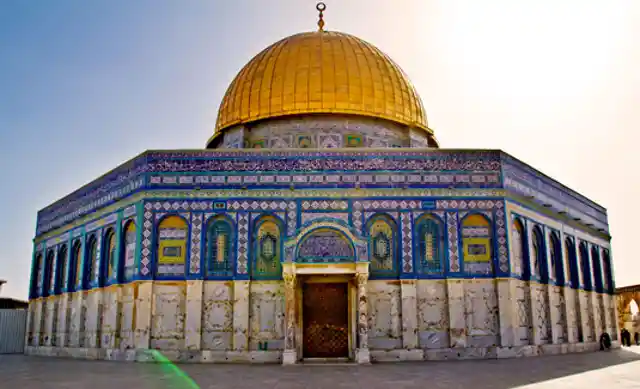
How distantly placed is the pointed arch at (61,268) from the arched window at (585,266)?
19.8 m

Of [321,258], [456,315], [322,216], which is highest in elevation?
[322,216]

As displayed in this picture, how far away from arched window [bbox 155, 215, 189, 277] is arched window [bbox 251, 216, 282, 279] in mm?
2079

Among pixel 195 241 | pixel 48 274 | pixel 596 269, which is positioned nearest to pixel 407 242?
pixel 195 241

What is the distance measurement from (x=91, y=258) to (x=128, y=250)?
315 centimetres

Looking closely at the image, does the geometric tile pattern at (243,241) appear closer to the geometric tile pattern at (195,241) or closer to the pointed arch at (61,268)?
the geometric tile pattern at (195,241)

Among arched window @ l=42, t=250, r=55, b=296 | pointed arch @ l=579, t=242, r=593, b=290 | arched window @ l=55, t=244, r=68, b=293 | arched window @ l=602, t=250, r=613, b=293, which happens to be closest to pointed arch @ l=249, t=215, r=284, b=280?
arched window @ l=55, t=244, r=68, b=293

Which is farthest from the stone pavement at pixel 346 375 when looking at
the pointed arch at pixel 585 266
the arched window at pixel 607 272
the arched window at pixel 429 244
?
the arched window at pixel 607 272

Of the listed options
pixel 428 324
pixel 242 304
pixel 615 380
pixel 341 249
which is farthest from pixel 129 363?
pixel 615 380

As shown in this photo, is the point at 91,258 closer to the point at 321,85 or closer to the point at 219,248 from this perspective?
the point at 219,248

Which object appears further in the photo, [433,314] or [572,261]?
[572,261]

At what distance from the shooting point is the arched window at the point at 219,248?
1770 cm

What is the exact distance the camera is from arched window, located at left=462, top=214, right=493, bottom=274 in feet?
58.4

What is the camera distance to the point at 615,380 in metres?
11.4

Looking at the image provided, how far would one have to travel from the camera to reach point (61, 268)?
23.6 m
